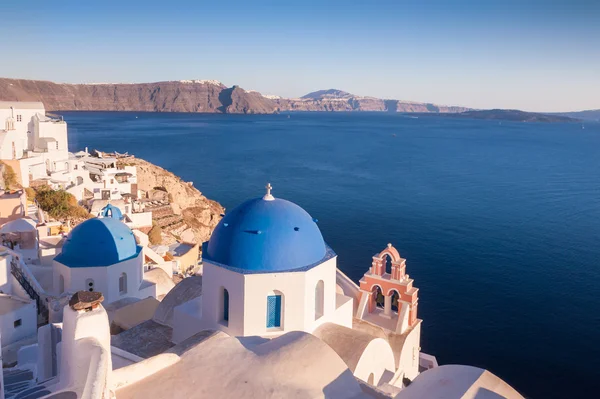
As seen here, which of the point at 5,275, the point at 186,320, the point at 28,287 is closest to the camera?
the point at 186,320

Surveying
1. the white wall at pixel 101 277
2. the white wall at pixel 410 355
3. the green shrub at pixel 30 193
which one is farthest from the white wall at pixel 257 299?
the green shrub at pixel 30 193

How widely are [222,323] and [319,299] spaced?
2.20 metres

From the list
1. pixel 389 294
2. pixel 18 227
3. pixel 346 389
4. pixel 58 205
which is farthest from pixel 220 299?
pixel 58 205

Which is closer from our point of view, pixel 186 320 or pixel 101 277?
pixel 186 320

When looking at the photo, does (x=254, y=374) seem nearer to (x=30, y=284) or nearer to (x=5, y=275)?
(x=5, y=275)

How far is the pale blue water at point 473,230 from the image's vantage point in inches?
872

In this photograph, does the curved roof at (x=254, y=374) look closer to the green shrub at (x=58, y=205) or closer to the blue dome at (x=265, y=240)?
the blue dome at (x=265, y=240)

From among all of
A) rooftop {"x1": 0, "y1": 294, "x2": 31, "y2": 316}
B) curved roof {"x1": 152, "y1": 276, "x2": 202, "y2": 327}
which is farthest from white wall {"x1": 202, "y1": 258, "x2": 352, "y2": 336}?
rooftop {"x1": 0, "y1": 294, "x2": 31, "y2": 316}

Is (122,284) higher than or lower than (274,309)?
lower

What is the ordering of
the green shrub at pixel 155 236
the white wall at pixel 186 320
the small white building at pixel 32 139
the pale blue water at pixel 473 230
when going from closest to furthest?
the white wall at pixel 186 320 → the pale blue water at pixel 473 230 → the green shrub at pixel 155 236 → the small white building at pixel 32 139

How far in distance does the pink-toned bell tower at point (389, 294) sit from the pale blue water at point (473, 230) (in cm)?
886

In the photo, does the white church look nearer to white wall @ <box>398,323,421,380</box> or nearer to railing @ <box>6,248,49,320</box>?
white wall @ <box>398,323,421,380</box>

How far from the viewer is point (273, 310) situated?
10.3 meters

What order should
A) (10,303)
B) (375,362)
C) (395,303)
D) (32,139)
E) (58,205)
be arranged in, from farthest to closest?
(32,139) → (58,205) → (395,303) → (10,303) → (375,362)
